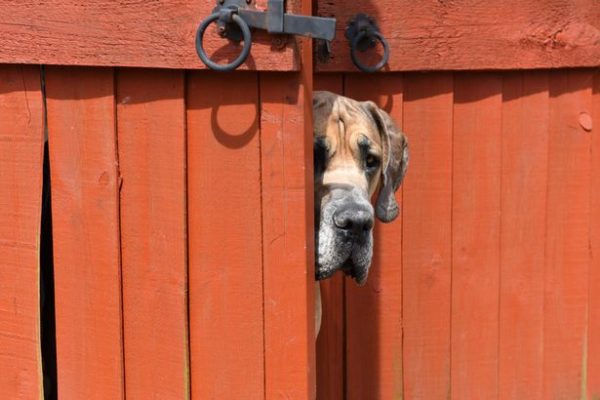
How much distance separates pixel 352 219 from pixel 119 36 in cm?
87

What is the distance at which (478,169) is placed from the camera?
3.52 m

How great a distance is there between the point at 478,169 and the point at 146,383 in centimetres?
169

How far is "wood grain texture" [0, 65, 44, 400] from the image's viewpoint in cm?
248

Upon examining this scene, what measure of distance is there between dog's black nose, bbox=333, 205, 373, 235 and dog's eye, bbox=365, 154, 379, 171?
0.38m

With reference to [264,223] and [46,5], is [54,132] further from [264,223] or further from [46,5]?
[264,223]

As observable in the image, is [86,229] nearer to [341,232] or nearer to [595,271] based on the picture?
[341,232]

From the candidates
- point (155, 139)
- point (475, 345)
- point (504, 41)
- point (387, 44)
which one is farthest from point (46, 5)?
point (475, 345)

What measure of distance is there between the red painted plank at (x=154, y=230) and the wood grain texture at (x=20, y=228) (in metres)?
0.28

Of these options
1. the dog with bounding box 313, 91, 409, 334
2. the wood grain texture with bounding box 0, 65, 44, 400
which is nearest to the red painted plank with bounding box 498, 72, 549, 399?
the dog with bounding box 313, 91, 409, 334

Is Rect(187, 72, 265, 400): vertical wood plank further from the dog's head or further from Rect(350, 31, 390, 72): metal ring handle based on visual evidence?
Rect(350, 31, 390, 72): metal ring handle

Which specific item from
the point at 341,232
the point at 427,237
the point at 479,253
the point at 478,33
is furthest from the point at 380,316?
the point at 478,33

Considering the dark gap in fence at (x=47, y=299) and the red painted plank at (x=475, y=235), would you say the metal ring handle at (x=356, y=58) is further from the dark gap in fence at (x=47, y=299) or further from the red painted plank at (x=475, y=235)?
the dark gap in fence at (x=47, y=299)

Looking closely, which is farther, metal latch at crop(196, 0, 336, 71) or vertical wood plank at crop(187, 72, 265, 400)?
vertical wood plank at crop(187, 72, 265, 400)

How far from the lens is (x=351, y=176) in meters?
2.87
